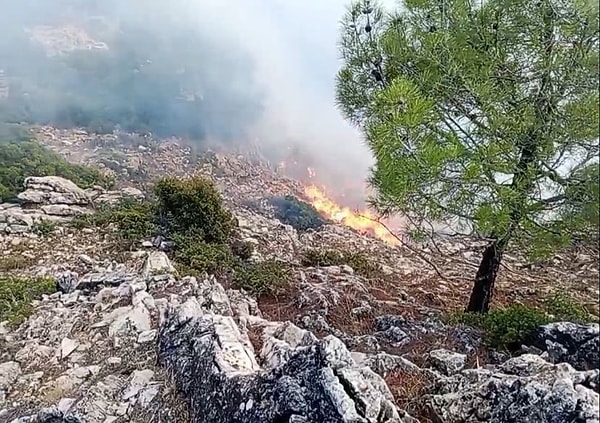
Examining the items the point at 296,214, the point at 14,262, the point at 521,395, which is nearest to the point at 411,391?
the point at 521,395

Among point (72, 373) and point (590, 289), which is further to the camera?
point (72, 373)

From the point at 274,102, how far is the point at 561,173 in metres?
7.97

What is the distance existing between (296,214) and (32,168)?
14.8 ft

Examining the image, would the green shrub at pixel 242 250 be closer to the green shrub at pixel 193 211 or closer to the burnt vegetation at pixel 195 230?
the burnt vegetation at pixel 195 230

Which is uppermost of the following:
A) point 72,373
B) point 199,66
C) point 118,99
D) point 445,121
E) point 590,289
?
point 199,66

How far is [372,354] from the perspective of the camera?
380cm

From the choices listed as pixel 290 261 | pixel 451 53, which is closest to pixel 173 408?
pixel 451 53

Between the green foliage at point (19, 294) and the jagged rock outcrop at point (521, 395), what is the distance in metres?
3.56

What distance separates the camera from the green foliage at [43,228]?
23.7 feet

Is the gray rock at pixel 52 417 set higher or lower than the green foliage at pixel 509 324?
lower

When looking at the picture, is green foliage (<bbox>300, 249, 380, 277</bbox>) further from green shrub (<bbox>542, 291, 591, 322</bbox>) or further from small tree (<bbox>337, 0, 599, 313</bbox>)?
green shrub (<bbox>542, 291, 591, 322</bbox>)

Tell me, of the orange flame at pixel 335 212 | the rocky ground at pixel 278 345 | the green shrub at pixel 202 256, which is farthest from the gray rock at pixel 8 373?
the orange flame at pixel 335 212

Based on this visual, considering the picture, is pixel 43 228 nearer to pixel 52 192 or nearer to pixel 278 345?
pixel 52 192

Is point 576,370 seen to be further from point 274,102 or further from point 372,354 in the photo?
point 274,102
